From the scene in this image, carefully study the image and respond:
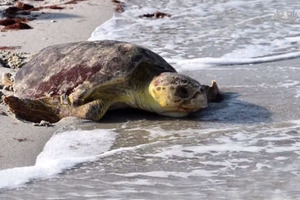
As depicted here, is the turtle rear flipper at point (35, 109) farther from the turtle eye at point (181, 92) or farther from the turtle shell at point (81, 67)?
the turtle eye at point (181, 92)

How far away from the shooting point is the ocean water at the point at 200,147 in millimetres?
4145

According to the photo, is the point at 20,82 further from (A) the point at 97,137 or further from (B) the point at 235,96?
(B) the point at 235,96

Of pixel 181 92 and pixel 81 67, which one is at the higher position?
pixel 81 67

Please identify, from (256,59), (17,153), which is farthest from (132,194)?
(256,59)

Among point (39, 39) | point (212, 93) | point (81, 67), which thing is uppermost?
point (39, 39)

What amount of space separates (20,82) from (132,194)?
239 centimetres

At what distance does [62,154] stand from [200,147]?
97cm

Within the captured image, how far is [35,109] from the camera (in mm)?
5602

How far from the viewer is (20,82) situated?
613 centimetres

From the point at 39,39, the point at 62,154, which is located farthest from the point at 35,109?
the point at 39,39

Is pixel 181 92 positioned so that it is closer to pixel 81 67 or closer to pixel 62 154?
pixel 81 67

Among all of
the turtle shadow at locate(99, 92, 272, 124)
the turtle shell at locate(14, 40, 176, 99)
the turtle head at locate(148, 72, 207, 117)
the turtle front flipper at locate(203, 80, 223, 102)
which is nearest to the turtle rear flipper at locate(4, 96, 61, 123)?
the turtle shell at locate(14, 40, 176, 99)

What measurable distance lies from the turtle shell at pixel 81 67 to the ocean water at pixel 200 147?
1.15ft

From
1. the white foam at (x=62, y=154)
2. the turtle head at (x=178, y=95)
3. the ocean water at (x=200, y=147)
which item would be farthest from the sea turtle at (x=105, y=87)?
the white foam at (x=62, y=154)
